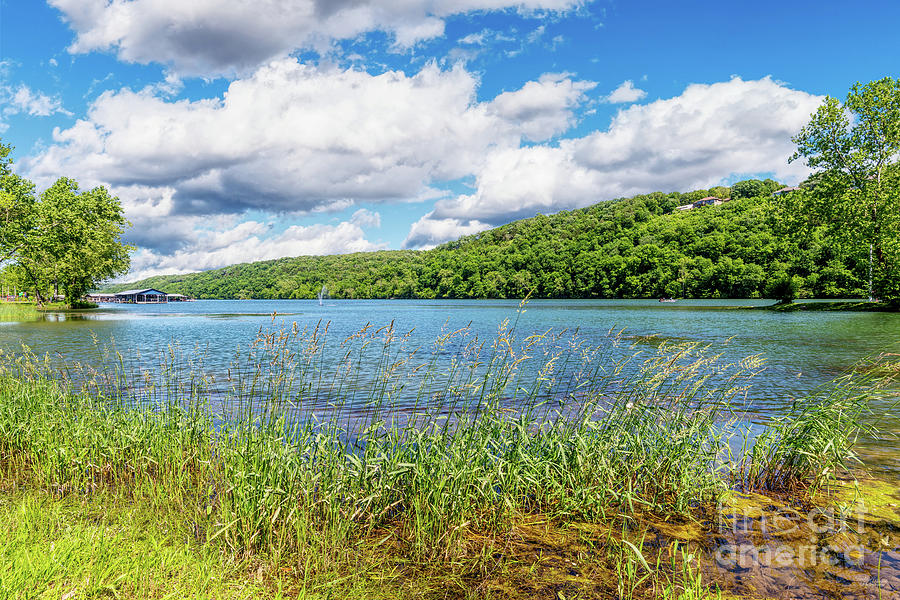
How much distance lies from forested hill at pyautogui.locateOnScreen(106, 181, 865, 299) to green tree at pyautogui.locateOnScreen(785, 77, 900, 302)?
24.4 feet

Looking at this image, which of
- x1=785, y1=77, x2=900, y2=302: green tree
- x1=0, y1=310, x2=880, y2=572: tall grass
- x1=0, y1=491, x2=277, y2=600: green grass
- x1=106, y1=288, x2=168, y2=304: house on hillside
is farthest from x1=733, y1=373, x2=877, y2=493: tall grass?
x1=106, y1=288, x2=168, y2=304: house on hillside

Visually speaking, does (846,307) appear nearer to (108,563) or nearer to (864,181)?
(864,181)

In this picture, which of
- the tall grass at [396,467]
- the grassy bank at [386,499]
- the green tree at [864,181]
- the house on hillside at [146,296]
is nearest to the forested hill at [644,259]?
the green tree at [864,181]

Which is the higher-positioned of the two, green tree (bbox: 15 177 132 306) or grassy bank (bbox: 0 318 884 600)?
green tree (bbox: 15 177 132 306)

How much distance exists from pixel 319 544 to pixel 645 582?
304cm

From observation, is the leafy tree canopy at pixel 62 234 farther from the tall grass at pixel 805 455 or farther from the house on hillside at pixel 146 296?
the house on hillside at pixel 146 296

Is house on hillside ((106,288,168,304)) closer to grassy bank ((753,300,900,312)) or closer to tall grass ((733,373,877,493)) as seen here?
grassy bank ((753,300,900,312))

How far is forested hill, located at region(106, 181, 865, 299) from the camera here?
9500cm

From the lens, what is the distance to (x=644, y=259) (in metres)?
126

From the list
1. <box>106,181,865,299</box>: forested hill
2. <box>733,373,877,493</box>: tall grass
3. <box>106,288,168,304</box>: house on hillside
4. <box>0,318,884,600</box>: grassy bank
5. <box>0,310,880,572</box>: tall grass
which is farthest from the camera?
<box>106,288,168,304</box>: house on hillside

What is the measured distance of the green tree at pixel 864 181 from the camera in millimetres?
46344

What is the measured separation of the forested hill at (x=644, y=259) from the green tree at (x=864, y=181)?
293 inches

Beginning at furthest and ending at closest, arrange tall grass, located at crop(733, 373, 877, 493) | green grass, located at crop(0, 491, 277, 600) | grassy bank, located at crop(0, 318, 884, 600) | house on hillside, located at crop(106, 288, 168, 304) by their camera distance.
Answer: house on hillside, located at crop(106, 288, 168, 304), tall grass, located at crop(733, 373, 877, 493), grassy bank, located at crop(0, 318, 884, 600), green grass, located at crop(0, 491, 277, 600)

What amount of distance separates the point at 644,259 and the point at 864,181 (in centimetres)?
7689
